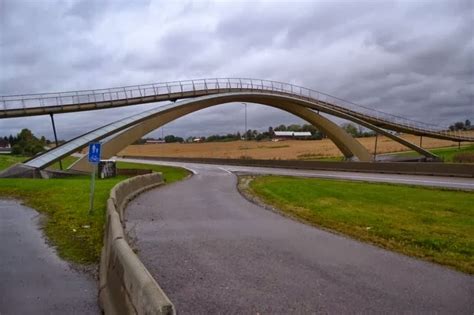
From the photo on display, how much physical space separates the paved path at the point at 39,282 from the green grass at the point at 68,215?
407 millimetres

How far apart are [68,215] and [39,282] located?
7169 mm

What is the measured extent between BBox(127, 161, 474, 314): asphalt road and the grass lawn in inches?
33.2

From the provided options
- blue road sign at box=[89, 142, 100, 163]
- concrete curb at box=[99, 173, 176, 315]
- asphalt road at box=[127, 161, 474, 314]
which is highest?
blue road sign at box=[89, 142, 100, 163]

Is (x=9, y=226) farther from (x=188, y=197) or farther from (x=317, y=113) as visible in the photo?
(x=317, y=113)

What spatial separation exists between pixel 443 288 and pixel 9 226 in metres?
11.4

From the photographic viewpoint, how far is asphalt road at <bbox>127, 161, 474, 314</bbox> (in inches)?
228

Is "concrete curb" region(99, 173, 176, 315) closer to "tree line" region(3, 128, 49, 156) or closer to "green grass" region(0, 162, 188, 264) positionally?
"green grass" region(0, 162, 188, 264)

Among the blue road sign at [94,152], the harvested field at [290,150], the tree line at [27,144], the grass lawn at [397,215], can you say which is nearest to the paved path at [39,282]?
the blue road sign at [94,152]

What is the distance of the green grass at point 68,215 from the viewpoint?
9469mm

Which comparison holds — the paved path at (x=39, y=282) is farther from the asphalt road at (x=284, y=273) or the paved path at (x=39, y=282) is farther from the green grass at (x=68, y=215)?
the asphalt road at (x=284, y=273)

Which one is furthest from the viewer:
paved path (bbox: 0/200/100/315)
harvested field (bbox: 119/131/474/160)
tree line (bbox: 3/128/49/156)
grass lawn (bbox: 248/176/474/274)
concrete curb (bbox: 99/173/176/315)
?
tree line (bbox: 3/128/49/156)

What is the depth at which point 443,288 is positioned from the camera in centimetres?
656

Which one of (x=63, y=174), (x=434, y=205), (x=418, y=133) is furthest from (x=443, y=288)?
(x=418, y=133)

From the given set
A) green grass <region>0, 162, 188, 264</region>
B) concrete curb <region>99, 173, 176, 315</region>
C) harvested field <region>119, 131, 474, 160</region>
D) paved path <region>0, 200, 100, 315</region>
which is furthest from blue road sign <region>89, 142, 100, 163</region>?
harvested field <region>119, 131, 474, 160</region>
